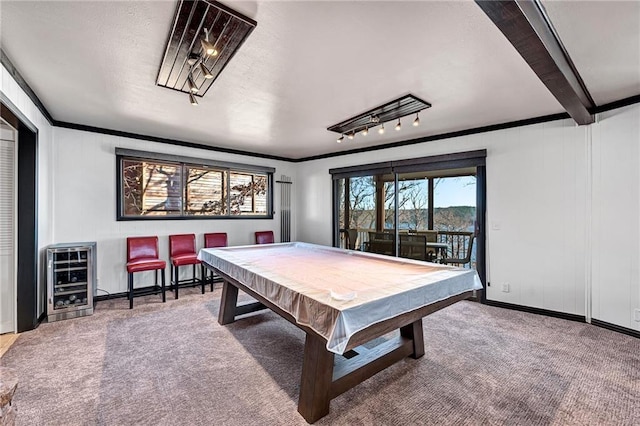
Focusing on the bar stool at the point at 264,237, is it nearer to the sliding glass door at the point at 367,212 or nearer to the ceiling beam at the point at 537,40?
the sliding glass door at the point at 367,212

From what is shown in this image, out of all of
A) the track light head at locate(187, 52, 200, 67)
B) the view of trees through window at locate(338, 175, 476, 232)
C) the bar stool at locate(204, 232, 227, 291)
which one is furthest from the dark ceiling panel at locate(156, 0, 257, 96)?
the view of trees through window at locate(338, 175, 476, 232)

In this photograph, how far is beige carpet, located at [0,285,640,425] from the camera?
1853mm

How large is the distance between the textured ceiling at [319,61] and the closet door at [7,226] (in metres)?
0.62

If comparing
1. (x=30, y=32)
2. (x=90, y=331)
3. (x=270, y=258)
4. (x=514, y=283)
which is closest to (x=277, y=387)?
(x=270, y=258)

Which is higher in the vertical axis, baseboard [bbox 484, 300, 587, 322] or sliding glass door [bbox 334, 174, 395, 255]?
sliding glass door [bbox 334, 174, 395, 255]

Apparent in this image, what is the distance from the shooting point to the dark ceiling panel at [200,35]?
5.69 feet

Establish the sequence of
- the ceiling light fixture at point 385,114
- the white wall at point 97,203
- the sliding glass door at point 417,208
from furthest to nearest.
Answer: the sliding glass door at point 417,208 < the white wall at point 97,203 < the ceiling light fixture at point 385,114

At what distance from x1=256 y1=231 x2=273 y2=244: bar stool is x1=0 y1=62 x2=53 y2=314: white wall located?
3062 millimetres

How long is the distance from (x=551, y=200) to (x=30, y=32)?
5339 mm

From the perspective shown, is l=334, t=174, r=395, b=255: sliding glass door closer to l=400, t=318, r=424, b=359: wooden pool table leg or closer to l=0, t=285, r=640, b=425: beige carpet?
l=0, t=285, r=640, b=425: beige carpet

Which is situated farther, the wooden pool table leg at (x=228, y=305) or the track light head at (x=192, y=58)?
the wooden pool table leg at (x=228, y=305)

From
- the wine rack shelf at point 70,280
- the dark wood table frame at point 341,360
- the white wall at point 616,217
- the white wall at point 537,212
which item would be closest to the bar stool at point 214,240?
the wine rack shelf at point 70,280

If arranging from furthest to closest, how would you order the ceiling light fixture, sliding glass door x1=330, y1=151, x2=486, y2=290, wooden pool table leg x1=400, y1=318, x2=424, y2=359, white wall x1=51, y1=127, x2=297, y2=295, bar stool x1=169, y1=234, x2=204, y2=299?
1. bar stool x1=169, y1=234, x2=204, y2=299
2. sliding glass door x1=330, y1=151, x2=486, y2=290
3. white wall x1=51, y1=127, x2=297, y2=295
4. the ceiling light fixture
5. wooden pool table leg x1=400, y1=318, x2=424, y2=359

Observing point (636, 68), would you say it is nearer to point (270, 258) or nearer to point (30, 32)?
point (270, 258)
